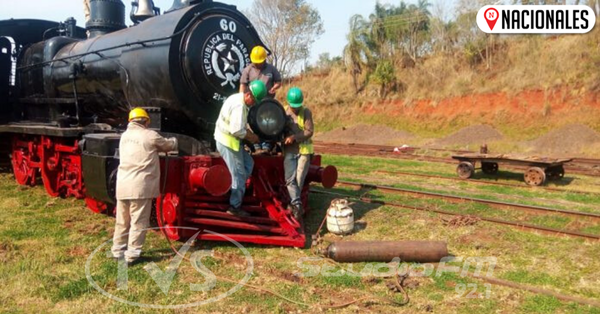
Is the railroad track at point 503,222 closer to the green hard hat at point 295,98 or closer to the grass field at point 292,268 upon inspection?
the grass field at point 292,268

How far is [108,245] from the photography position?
18.6 feet

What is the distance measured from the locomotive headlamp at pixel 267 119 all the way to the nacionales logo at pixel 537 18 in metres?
18.6

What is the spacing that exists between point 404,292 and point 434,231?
220 cm

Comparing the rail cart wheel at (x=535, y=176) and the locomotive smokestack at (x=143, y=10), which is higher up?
the locomotive smokestack at (x=143, y=10)

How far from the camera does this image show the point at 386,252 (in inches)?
202

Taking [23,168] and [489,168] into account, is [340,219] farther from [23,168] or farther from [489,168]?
[489,168]

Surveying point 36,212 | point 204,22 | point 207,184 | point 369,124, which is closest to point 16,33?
point 36,212

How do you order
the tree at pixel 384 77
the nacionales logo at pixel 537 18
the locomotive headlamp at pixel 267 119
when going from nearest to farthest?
the locomotive headlamp at pixel 267 119 → the nacionales logo at pixel 537 18 → the tree at pixel 384 77

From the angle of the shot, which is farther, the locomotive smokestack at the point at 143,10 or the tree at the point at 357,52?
the tree at the point at 357,52

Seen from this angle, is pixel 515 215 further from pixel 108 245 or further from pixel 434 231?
pixel 108 245

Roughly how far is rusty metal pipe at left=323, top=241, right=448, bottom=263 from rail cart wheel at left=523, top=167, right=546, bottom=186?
21.4ft

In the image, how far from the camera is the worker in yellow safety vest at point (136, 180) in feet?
16.4

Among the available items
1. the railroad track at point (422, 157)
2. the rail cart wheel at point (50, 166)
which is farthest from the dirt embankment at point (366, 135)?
the rail cart wheel at point (50, 166)

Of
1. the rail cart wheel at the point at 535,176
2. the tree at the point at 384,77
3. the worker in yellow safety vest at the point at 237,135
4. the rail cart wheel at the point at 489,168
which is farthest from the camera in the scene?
the tree at the point at 384,77
